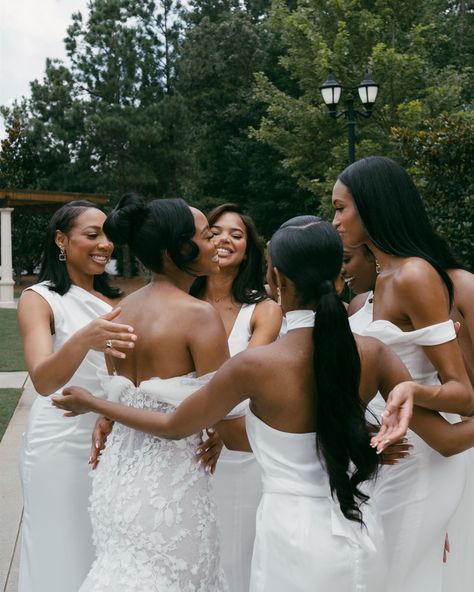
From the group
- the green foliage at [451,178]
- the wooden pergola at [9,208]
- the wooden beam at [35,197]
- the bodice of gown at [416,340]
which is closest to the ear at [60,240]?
the bodice of gown at [416,340]

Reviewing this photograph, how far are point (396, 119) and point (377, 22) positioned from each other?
9.42 feet

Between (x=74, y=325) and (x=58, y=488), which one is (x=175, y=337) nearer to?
(x=74, y=325)

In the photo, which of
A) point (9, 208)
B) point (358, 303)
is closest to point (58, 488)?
point (358, 303)

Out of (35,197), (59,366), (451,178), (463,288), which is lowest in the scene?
(59,366)

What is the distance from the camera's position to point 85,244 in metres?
3.85

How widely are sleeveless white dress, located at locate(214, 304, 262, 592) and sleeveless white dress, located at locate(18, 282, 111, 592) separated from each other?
62 centimetres

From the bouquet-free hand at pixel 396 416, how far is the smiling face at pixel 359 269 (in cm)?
158

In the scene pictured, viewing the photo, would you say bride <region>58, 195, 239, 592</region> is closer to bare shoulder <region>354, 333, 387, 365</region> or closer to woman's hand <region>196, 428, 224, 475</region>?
woman's hand <region>196, 428, 224, 475</region>

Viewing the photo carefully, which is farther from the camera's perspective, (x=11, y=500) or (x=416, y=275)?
(x=11, y=500)

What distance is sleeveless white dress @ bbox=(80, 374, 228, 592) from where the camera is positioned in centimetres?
261

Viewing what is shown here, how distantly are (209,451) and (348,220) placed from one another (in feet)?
3.12

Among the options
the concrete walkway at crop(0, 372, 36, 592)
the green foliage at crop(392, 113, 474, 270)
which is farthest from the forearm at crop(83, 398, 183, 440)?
the green foliage at crop(392, 113, 474, 270)

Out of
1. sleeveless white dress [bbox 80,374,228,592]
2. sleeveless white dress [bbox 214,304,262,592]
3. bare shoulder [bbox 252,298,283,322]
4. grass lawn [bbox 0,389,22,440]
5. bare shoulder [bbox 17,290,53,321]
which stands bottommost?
grass lawn [bbox 0,389,22,440]

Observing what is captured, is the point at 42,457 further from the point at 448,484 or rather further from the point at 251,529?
the point at 448,484
